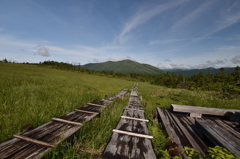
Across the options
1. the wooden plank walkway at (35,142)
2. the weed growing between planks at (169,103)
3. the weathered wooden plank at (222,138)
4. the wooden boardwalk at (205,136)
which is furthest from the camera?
the weed growing between planks at (169,103)

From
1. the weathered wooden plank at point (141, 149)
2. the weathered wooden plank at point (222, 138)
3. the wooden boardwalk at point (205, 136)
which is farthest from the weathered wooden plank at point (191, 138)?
the weathered wooden plank at point (141, 149)

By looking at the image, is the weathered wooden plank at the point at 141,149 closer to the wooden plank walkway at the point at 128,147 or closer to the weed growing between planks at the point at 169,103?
the wooden plank walkway at the point at 128,147

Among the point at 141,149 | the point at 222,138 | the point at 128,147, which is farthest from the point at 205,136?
the point at 128,147

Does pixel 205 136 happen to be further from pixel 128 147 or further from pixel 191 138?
pixel 128 147

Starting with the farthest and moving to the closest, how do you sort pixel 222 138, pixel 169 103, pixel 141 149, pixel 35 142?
pixel 169 103 < pixel 222 138 < pixel 141 149 < pixel 35 142

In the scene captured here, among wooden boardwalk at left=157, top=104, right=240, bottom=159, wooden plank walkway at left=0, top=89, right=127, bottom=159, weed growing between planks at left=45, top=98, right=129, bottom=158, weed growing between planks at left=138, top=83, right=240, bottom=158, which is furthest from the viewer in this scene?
weed growing between planks at left=138, top=83, right=240, bottom=158

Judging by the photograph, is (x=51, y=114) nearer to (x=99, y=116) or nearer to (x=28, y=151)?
(x=99, y=116)

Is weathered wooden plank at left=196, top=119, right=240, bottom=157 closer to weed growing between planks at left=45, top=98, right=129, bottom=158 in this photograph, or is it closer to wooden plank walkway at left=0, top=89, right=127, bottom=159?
weed growing between planks at left=45, top=98, right=129, bottom=158

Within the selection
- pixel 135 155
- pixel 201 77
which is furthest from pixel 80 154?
pixel 201 77

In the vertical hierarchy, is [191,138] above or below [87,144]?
below

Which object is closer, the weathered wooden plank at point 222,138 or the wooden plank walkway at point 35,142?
the wooden plank walkway at point 35,142

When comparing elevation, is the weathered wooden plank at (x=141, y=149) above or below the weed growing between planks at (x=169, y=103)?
above

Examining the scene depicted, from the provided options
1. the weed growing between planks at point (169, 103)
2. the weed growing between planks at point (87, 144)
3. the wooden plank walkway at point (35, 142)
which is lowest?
the weed growing between planks at point (169, 103)

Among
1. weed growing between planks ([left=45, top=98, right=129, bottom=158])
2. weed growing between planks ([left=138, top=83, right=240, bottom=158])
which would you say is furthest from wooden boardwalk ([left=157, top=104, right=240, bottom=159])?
weed growing between planks ([left=45, top=98, right=129, bottom=158])
